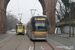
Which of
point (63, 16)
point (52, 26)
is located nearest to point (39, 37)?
point (52, 26)

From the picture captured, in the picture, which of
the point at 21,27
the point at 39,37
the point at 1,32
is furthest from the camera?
the point at 1,32

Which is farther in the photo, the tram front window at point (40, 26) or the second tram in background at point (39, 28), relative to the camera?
the tram front window at point (40, 26)

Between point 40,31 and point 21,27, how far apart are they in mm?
16698

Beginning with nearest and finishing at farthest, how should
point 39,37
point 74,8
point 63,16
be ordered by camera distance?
point 39,37
point 74,8
point 63,16

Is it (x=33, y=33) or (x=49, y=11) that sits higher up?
(x=49, y=11)

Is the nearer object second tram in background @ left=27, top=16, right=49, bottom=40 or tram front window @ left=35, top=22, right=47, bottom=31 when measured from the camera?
second tram in background @ left=27, top=16, right=49, bottom=40

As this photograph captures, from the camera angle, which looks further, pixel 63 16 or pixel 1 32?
pixel 63 16

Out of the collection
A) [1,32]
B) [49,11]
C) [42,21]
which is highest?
[49,11]

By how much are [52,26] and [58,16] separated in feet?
28.9

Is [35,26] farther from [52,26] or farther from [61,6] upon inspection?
[61,6]

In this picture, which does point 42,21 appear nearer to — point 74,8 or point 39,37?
point 39,37

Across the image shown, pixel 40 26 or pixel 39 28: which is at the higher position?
pixel 40 26

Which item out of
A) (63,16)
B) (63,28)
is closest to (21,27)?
(63,28)

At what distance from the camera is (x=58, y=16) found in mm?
44250
